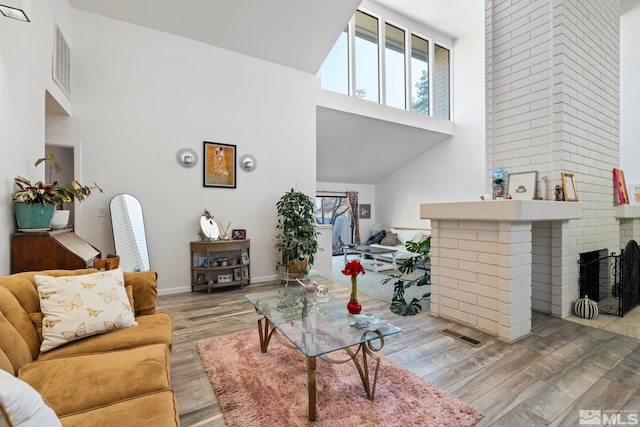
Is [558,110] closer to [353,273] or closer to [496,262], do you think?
[496,262]

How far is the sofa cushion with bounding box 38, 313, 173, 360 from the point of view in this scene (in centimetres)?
147

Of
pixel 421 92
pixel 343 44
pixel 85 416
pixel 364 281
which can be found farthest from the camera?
pixel 421 92

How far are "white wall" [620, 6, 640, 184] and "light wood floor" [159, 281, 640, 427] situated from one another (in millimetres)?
3071

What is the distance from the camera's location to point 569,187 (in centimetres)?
284

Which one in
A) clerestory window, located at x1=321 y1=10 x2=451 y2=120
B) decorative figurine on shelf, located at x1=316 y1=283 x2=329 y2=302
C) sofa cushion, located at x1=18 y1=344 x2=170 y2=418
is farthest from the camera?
clerestory window, located at x1=321 y1=10 x2=451 y2=120

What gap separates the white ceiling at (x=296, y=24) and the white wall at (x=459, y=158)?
0.66 m

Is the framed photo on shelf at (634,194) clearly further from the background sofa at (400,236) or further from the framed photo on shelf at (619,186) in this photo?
the background sofa at (400,236)

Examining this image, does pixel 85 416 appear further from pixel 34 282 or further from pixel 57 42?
pixel 57 42

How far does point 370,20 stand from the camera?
5691 mm

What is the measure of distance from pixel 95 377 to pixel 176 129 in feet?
10.6

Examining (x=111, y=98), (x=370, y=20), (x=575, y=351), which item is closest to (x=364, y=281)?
(x=575, y=351)

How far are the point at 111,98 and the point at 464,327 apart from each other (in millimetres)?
4562

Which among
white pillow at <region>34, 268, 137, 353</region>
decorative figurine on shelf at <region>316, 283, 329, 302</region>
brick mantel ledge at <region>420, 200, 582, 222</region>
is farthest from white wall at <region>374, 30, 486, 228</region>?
white pillow at <region>34, 268, 137, 353</region>

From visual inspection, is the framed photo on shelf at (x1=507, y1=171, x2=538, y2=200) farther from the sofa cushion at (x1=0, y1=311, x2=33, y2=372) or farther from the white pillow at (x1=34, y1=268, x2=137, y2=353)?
the sofa cushion at (x1=0, y1=311, x2=33, y2=372)
